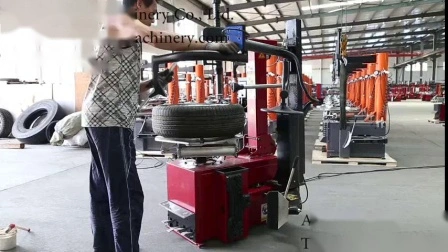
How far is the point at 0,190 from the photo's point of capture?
329cm

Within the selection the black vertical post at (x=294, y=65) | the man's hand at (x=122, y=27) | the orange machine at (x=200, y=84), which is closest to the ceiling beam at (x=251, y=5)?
the orange machine at (x=200, y=84)

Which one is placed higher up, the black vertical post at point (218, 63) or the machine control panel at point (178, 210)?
the black vertical post at point (218, 63)

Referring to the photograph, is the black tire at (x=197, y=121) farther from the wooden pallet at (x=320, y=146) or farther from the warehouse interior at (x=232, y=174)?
the wooden pallet at (x=320, y=146)

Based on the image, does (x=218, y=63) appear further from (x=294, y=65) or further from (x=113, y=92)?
(x=113, y=92)

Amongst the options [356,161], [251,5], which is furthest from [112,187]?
[251,5]

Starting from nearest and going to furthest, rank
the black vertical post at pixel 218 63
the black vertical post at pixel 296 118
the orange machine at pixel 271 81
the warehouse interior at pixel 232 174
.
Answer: the warehouse interior at pixel 232 174 < the black vertical post at pixel 218 63 < the black vertical post at pixel 296 118 < the orange machine at pixel 271 81

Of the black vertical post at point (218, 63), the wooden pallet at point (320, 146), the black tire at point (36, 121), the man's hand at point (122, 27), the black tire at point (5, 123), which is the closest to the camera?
the man's hand at point (122, 27)

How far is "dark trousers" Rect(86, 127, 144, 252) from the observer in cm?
148

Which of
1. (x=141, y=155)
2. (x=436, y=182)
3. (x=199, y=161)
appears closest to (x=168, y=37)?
(x=199, y=161)

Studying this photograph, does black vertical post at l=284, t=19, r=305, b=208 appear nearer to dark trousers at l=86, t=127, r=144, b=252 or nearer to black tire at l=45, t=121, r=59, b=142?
dark trousers at l=86, t=127, r=144, b=252

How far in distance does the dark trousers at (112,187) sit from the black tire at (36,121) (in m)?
5.25

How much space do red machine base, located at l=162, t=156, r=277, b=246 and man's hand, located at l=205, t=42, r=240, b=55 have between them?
0.72 metres

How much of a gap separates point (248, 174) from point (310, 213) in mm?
609

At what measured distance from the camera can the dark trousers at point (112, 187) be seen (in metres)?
1.48
